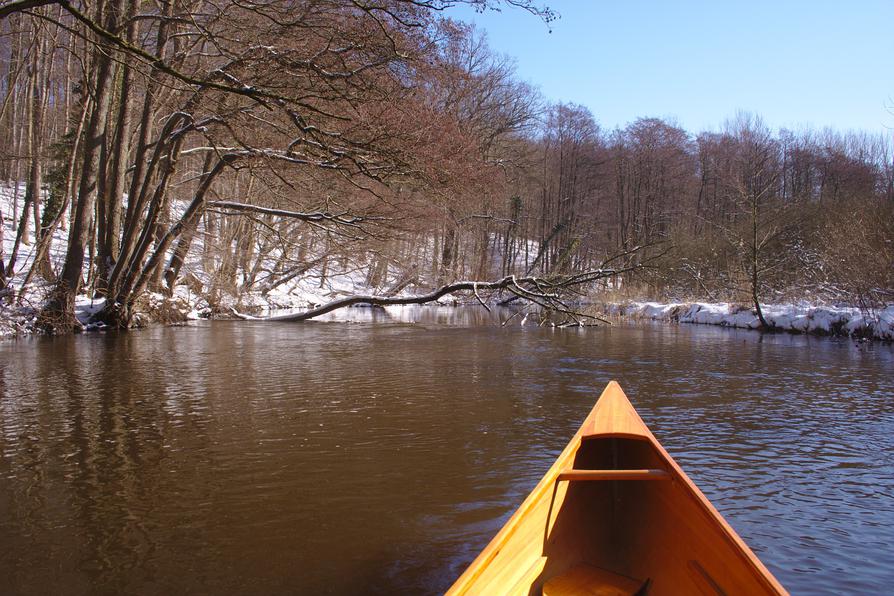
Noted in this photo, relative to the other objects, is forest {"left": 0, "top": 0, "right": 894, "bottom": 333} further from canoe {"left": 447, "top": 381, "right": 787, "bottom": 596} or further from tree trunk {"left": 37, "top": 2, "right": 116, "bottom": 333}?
canoe {"left": 447, "top": 381, "right": 787, "bottom": 596}

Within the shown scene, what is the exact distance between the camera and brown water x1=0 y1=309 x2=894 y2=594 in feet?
10.9

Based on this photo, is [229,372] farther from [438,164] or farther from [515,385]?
[438,164]

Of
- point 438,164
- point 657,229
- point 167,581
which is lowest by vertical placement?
point 167,581

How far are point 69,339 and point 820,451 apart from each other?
13820 millimetres

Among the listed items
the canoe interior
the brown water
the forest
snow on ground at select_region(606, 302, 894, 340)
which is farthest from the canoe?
snow on ground at select_region(606, 302, 894, 340)

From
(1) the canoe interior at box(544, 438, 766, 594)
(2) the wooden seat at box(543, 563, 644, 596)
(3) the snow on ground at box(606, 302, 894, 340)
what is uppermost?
(3) the snow on ground at box(606, 302, 894, 340)

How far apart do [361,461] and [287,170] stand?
10.9 metres

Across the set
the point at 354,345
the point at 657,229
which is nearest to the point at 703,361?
the point at 354,345

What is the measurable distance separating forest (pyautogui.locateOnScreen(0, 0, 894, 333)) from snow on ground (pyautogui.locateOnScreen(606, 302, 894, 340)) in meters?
0.52

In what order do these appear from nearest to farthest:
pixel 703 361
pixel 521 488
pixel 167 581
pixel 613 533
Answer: pixel 167 581 < pixel 613 533 < pixel 521 488 < pixel 703 361

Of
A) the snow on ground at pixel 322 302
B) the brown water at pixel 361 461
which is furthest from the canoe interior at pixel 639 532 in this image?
the snow on ground at pixel 322 302

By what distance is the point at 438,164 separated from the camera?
1184 centimetres

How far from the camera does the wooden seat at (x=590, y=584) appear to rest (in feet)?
8.99

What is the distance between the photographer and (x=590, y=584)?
2.86 meters
